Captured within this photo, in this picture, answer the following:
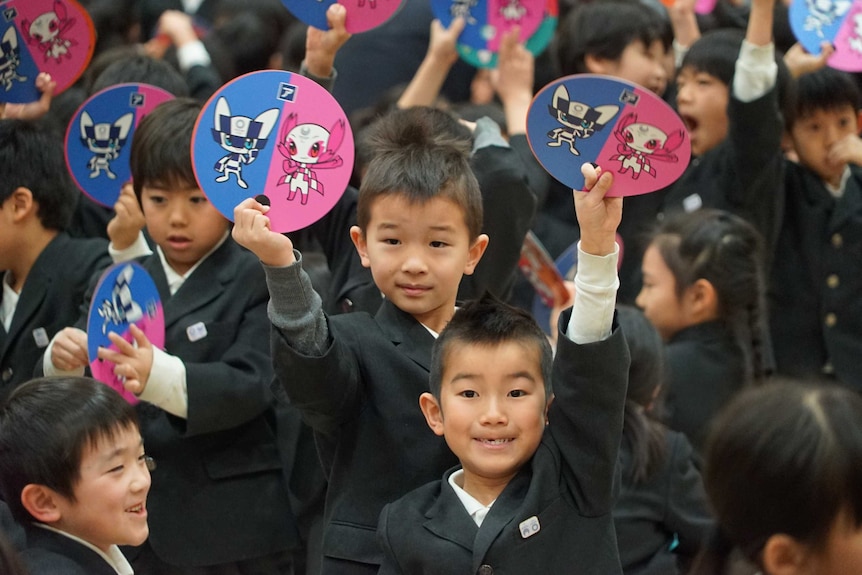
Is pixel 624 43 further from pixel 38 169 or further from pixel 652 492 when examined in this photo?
pixel 38 169

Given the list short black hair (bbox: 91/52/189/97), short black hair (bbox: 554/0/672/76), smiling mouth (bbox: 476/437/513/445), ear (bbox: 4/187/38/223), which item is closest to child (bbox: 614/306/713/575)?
smiling mouth (bbox: 476/437/513/445)

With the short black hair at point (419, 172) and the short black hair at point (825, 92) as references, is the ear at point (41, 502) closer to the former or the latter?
the short black hair at point (419, 172)

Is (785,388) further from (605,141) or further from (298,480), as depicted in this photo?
(298,480)

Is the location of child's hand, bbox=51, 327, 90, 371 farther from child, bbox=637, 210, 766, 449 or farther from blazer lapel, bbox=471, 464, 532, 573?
child, bbox=637, 210, 766, 449

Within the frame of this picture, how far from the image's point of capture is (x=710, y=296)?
3605 mm

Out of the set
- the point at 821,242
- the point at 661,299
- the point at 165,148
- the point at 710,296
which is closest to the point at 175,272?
the point at 165,148

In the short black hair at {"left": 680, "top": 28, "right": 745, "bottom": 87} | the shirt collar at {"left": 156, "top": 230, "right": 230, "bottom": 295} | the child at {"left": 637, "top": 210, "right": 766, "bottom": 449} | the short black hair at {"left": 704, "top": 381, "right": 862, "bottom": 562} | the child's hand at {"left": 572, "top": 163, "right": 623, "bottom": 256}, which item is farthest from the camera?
the short black hair at {"left": 680, "top": 28, "right": 745, "bottom": 87}

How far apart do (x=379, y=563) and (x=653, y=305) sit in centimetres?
167

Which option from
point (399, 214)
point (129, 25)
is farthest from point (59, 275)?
point (129, 25)

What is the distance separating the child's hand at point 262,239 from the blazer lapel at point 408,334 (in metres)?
0.29

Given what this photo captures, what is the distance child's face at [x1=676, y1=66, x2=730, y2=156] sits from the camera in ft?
13.2

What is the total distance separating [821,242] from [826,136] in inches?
13.6

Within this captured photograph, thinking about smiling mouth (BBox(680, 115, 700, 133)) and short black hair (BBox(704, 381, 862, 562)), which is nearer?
short black hair (BBox(704, 381, 862, 562))

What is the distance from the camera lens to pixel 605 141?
217 centimetres
